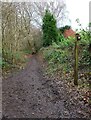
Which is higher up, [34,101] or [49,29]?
[49,29]

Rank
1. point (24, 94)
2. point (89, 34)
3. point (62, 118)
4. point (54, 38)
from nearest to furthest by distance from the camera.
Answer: point (62, 118), point (24, 94), point (89, 34), point (54, 38)

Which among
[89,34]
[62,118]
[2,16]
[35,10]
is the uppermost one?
[35,10]

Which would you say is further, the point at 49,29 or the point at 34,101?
the point at 49,29

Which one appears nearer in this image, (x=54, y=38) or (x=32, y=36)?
(x=54, y=38)

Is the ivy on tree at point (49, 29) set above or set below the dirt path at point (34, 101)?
above

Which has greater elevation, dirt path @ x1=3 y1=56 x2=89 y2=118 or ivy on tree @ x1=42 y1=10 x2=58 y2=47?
ivy on tree @ x1=42 y1=10 x2=58 y2=47

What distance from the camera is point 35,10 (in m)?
34.5

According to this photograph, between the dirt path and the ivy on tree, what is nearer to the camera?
the dirt path

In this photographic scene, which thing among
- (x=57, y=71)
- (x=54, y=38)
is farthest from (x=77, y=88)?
(x=54, y=38)

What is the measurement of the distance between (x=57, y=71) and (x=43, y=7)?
24.0 meters

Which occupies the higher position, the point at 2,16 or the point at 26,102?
the point at 2,16

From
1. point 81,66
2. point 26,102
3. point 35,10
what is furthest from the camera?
point 35,10

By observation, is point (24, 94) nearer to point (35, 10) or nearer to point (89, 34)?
point (89, 34)

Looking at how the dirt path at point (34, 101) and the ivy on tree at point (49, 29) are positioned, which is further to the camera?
the ivy on tree at point (49, 29)
